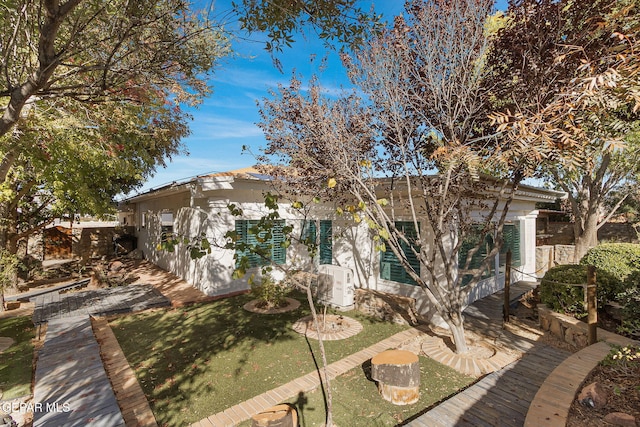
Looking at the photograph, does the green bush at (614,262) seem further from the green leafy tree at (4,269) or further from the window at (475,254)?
the green leafy tree at (4,269)

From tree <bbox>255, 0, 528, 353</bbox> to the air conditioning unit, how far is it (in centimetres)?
229

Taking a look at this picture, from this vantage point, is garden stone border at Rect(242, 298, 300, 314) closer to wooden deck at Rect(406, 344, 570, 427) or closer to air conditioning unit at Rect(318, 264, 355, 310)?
air conditioning unit at Rect(318, 264, 355, 310)

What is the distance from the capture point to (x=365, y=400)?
479 cm

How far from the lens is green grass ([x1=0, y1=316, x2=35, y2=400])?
16.2 feet

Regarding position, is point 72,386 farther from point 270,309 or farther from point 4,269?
point 4,269

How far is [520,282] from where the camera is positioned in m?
12.5

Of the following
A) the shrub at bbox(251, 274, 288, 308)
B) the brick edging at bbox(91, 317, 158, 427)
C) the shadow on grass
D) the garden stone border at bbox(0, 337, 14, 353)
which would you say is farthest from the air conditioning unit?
the garden stone border at bbox(0, 337, 14, 353)

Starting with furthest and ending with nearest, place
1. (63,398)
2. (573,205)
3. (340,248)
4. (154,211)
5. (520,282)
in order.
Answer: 1. (154,211)
2. (573,205)
3. (520,282)
4. (340,248)
5. (63,398)

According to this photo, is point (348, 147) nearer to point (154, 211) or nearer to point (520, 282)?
point (520, 282)

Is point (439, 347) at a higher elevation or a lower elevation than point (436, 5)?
lower

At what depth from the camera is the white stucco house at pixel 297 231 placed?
385 inches

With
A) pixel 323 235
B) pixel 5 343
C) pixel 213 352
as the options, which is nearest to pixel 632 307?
pixel 213 352

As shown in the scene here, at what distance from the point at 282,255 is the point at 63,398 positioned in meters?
7.86

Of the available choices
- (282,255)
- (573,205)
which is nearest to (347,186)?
(282,255)
